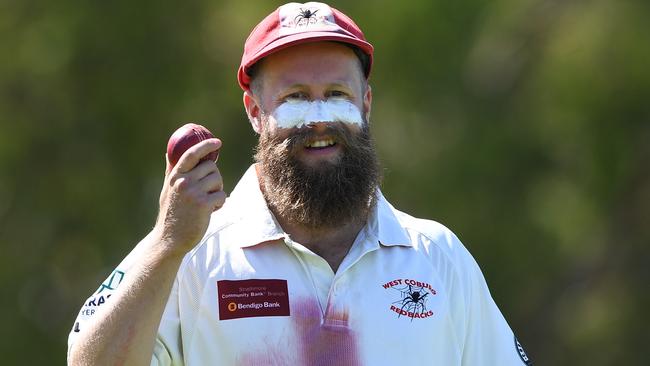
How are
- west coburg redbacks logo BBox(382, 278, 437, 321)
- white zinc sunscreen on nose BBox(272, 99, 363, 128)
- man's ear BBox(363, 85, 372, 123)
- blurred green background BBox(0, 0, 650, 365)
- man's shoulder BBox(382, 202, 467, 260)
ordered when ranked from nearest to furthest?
west coburg redbacks logo BBox(382, 278, 437, 321)
white zinc sunscreen on nose BBox(272, 99, 363, 128)
man's shoulder BBox(382, 202, 467, 260)
man's ear BBox(363, 85, 372, 123)
blurred green background BBox(0, 0, 650, 365)

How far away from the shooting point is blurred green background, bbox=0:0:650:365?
1370 centimetres

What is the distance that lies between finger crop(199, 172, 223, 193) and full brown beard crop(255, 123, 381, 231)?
0.56 m

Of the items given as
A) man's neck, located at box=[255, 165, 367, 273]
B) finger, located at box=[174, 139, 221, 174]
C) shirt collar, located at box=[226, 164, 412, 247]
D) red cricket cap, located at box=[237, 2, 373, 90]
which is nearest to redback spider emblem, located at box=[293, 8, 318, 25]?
red cricket cap, located at box=[237, 2, 373, 90]

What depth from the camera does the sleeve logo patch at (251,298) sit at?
458cm

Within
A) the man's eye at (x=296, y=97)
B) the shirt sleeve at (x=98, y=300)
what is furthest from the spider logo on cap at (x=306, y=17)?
the shirt sleeve at (x=98, y=300)

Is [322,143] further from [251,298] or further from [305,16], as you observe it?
[251,298]

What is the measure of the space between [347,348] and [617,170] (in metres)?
10.4

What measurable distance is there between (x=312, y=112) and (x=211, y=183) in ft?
1.99

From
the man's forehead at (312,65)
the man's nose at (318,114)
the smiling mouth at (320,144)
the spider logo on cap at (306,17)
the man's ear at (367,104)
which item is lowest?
the smiling mouth at (320,144)

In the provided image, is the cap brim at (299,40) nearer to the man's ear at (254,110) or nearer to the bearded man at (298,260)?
the bearded man at (298,260)

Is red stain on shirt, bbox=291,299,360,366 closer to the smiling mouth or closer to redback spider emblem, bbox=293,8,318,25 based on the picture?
the smiling mouth

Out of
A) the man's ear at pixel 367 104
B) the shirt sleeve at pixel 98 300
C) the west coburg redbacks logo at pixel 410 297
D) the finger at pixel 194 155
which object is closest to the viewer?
the finger at pixel 194 155

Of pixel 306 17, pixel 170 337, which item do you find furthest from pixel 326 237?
pixel 306 17

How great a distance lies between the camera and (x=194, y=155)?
169 inches
